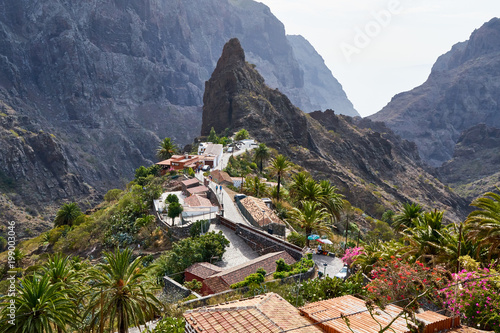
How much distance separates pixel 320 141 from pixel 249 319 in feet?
378

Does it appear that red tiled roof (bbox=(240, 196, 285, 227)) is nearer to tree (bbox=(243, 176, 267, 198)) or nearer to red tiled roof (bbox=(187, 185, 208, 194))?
tree (bbox=(243, 176, 267, 198))

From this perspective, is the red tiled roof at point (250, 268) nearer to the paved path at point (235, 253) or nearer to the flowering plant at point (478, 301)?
the paved path at point (235, 253)

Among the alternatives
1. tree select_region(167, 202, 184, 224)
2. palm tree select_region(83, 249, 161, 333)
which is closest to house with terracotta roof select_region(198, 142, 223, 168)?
tree select_region(167, 202, 184, 224)

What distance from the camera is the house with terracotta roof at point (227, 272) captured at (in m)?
23.0

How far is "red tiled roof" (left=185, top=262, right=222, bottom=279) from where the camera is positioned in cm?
2542

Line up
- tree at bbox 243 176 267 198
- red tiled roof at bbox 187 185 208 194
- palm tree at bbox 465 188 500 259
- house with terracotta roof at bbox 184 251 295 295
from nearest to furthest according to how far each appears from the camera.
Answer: palm tree at bbox 465 188 500 259, house with terracotta roof at bbox 184 251 295 295, red tiled roof at bbox 187 185 208 194, tree at bbox 243 176 267 198

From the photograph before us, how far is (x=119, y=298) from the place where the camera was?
50.4 feet

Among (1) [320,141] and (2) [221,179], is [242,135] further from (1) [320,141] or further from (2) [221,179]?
(1) [320,141]

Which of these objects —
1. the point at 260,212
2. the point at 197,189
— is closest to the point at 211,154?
the point at 197,189

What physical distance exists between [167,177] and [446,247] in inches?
1776

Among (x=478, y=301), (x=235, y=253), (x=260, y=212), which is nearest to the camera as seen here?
(x=478, y=301)

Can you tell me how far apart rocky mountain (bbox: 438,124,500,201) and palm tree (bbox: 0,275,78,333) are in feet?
576

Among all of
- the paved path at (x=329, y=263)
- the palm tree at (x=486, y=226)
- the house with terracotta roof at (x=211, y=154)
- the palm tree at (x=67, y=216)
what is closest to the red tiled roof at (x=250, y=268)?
the paved path at (x=329, y=263)

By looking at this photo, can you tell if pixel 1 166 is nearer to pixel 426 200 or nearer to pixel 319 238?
pixel 319 238
